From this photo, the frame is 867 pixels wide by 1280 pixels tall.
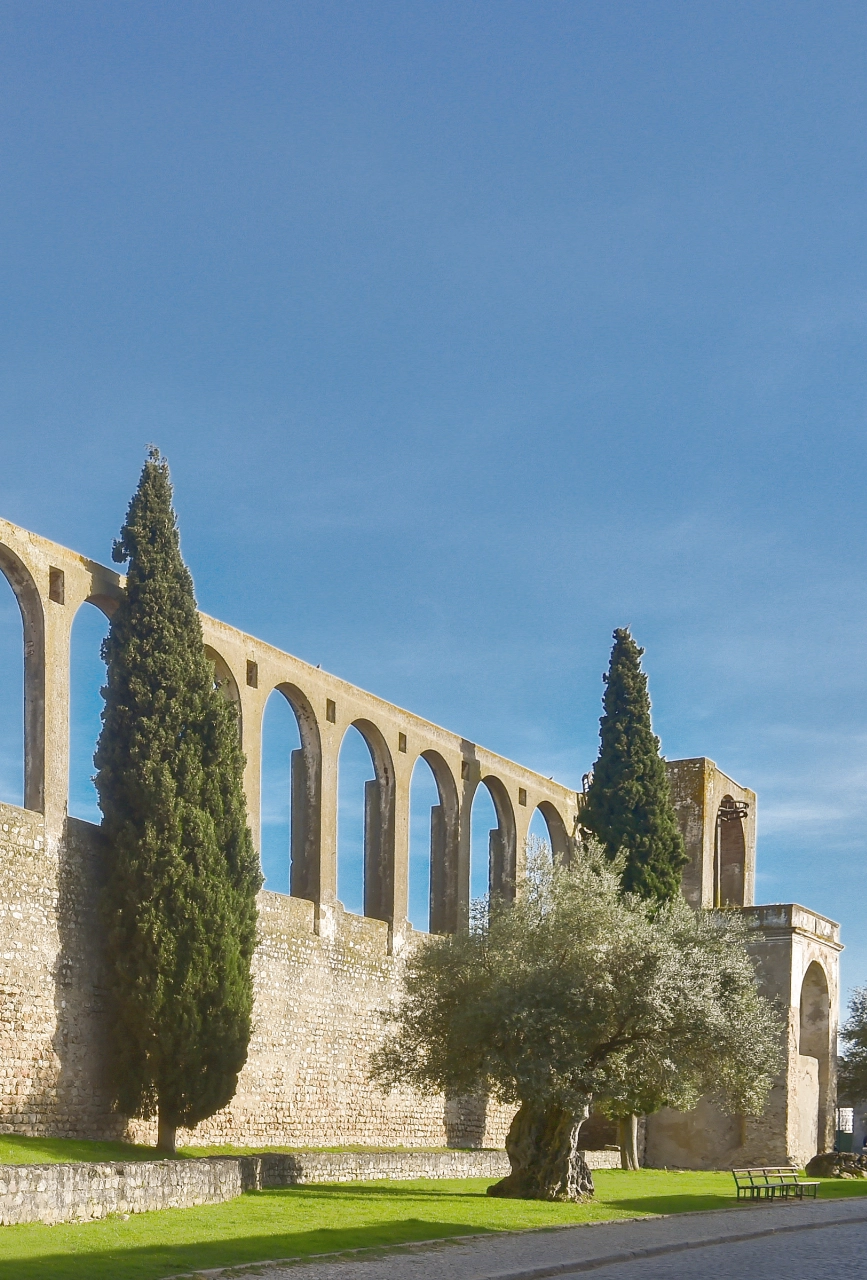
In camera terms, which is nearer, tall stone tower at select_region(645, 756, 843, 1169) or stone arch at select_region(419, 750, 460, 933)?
stone arch at select_region(419, 750, 460, 933)

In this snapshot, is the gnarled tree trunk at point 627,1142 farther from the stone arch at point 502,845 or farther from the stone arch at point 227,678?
the stone arch at point 227,678

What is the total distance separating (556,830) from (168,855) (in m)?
16.2

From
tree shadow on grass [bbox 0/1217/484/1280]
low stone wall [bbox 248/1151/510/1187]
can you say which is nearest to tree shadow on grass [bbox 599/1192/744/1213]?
low stone wall [bbox 248/1151/510/1187]

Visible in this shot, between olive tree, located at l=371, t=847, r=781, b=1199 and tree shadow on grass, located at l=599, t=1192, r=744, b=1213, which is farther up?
olive tree, located at l=371, t=847, r=781, b=1199

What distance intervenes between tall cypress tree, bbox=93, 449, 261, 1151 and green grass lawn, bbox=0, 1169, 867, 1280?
9.00 ft

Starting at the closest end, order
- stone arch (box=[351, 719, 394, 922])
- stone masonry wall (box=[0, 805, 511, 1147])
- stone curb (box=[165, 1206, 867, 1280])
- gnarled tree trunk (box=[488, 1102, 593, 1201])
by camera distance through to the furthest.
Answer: stone curb (box=[165, 1206, 867, 1280])
stone masonry wall (box=[0, 805, 511, 1147])
gnarled tree trunk (box=[488, 1102, 593, 1201])
stone arch (box=[351, 719, 394, 922])

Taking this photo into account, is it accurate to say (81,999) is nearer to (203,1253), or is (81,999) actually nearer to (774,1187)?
(203,1253)

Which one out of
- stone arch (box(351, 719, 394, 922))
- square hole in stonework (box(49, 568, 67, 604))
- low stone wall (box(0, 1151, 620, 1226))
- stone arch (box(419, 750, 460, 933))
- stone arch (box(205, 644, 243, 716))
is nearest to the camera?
low stone wall (box(0, 1151, 620, 1226))

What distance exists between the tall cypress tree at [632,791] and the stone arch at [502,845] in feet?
6.07

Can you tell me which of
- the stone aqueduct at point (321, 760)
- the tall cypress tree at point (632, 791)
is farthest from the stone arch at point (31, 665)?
the tall cypress tree at point (632, 791)

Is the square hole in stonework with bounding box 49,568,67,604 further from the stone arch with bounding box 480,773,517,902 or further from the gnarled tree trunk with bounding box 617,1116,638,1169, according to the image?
the gnarled tree trunk with bounding box 617,1116,638,1169

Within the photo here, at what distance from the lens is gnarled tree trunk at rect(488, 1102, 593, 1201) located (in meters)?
20.3

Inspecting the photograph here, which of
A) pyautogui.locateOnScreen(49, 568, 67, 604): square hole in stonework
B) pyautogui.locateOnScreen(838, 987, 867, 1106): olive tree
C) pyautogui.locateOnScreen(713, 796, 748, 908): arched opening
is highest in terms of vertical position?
pyautogui.locateOnScreen(49, 568, 67, 604): square hole in stonework

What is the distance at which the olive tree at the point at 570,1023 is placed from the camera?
65.4 ft
